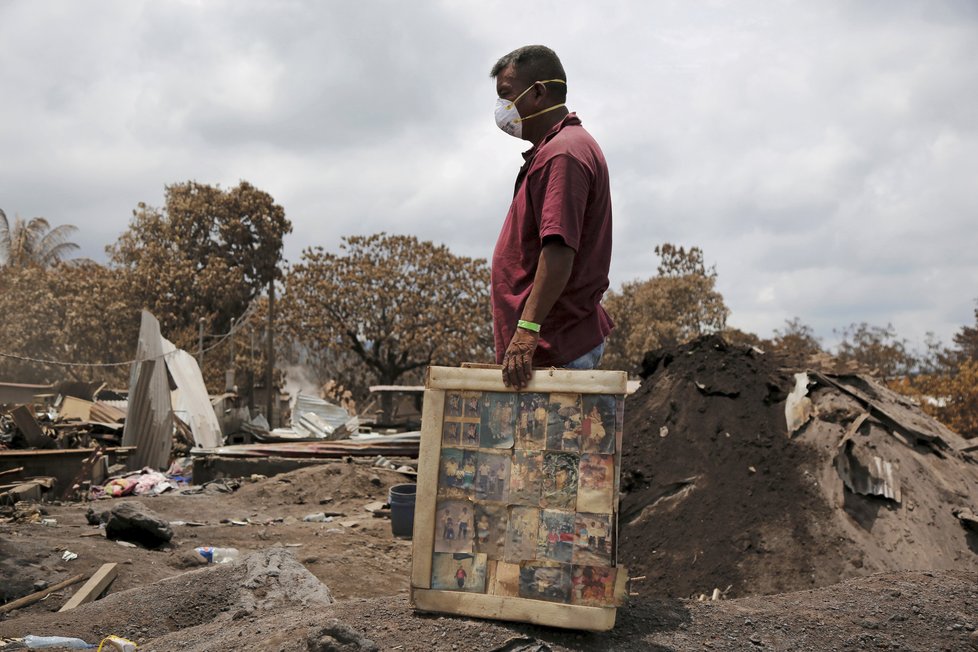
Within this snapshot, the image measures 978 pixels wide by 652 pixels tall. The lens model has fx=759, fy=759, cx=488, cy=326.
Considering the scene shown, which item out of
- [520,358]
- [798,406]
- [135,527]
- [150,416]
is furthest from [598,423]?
[150,416]

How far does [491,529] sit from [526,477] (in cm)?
22

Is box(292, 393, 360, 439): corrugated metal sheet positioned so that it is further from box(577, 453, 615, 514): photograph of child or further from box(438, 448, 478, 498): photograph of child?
box(577, 453, 615, 514): photograph of child

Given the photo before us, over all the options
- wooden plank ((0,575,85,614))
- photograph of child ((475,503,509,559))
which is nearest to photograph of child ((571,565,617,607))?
photograph of child ((475,503,509,559))

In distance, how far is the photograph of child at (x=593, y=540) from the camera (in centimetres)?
248

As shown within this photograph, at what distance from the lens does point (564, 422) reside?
2.55 metres

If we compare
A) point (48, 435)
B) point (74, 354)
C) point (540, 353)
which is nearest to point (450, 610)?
point (540, 353)

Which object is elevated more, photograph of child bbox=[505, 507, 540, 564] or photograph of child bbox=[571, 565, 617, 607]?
photograph of child bbox=[505, 507, 540, 564]

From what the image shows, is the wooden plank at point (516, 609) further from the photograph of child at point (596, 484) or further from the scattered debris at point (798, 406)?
the scattered debris at point (798, 406)

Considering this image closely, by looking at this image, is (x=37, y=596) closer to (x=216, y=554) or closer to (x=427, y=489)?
(x=216, y=554)

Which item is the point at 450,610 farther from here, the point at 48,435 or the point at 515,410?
the point at 48,435

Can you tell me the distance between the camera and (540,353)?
275 cm

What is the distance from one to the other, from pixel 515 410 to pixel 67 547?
4.73 metres

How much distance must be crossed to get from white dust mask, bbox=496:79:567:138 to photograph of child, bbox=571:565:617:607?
1636 mm

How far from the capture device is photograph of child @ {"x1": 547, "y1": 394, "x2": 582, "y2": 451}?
8.32 ft
